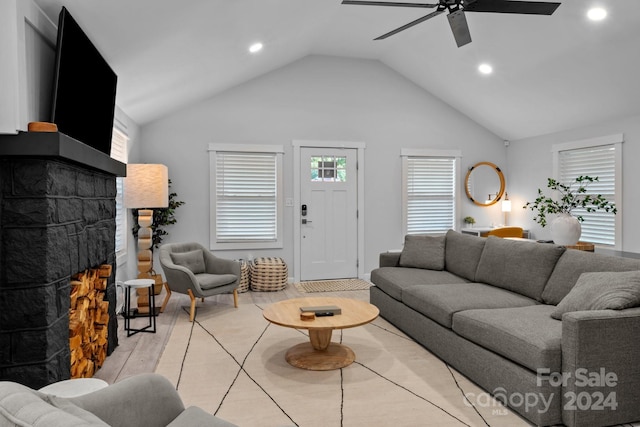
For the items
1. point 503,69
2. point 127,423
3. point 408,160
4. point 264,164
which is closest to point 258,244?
point 264,164

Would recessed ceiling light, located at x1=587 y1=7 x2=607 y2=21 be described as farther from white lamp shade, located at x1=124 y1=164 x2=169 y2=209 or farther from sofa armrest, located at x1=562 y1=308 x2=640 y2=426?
white lamp shade, located at x1=124 y1=164 x2=169 y2=209

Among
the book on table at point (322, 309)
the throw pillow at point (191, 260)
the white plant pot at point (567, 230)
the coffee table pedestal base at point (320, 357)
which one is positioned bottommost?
the coffee table pedestal base at point (320, 357)

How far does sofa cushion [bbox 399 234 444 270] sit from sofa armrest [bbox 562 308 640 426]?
245cm

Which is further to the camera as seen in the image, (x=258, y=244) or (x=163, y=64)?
(x=258, y=244)

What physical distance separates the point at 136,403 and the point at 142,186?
3502 mm

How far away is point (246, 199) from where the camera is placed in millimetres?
6387

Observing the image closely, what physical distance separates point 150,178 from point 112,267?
4.61 ft

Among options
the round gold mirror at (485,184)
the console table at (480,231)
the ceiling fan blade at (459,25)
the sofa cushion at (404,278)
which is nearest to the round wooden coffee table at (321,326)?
the sofa cushion at (404,278)

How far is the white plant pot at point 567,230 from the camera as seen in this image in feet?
13.0

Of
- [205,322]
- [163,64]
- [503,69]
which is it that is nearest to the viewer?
[163,64]

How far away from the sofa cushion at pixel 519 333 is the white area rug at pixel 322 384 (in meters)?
0.33

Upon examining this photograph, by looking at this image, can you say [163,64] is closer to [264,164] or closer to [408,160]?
[264,164]

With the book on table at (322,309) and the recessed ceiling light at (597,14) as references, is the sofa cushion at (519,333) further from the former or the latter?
the recessed ceiling light at (597,14)

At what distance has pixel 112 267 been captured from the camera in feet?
11.8
